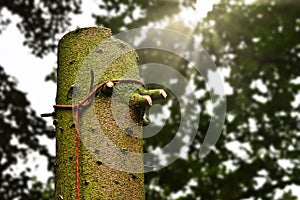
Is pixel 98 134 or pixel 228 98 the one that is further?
pixel 228 98

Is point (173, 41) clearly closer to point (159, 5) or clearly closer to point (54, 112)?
point (159, 5)

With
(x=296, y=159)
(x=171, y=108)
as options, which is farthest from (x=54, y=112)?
(x=171, y=108)

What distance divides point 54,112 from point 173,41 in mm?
6932

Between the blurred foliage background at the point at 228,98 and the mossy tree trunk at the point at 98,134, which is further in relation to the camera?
the blurred foliage background at the point at 228,98

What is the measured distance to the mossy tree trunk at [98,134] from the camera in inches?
67.4

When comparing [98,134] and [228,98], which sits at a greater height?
[228,98]

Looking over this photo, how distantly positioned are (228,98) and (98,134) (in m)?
6.66

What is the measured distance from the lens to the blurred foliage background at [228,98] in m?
7.53

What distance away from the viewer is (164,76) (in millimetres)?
8195

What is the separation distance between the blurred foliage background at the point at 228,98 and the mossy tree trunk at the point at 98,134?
561 cm

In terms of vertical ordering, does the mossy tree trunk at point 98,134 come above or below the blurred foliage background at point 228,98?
below

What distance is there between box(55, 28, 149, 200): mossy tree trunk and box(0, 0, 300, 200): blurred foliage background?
18.4 feet

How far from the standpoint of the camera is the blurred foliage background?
7.53 meters

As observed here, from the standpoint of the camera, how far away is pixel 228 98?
8203 mm
